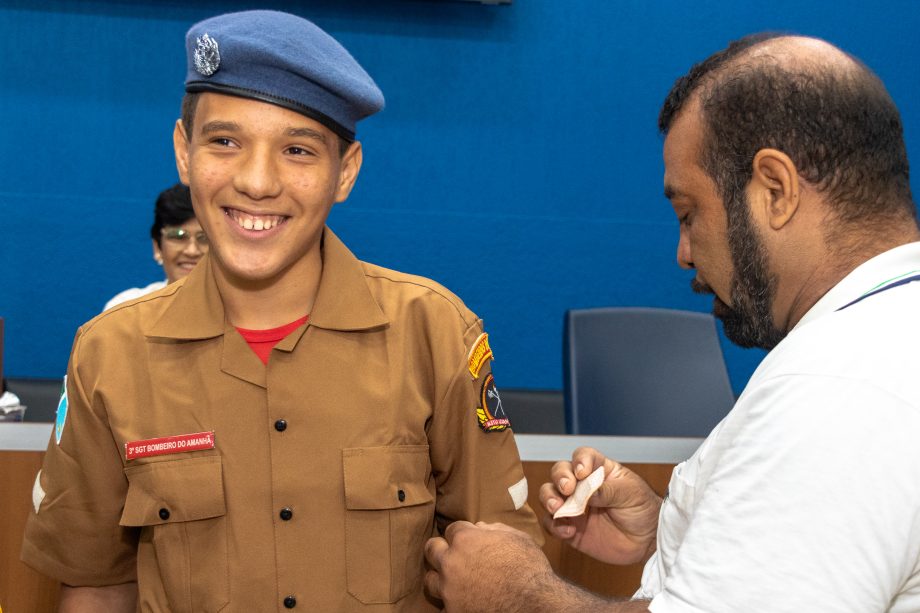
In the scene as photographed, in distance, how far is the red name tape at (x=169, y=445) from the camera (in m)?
1.31

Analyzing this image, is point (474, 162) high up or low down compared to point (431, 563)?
up

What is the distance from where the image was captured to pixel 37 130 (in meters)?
3.62

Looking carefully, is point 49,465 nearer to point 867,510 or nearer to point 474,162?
point 867,510

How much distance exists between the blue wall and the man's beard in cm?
266

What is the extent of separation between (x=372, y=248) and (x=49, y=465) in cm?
246

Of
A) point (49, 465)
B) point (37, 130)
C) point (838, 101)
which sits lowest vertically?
point (49, 465)

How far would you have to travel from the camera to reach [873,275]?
99cm

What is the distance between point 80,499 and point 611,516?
739 mm

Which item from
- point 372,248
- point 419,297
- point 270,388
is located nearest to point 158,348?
point 270,388

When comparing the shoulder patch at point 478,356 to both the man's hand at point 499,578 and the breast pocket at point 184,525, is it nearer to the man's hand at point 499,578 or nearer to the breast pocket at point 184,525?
the man's hand at point 499,578

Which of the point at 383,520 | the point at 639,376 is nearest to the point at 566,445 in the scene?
the point at 383,520

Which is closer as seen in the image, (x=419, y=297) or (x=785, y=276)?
(x=785, y=276)

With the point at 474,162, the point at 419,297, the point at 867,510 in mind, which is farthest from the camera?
the point at 474,162

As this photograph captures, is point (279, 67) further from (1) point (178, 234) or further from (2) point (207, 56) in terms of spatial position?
(1) point (178, 234)
